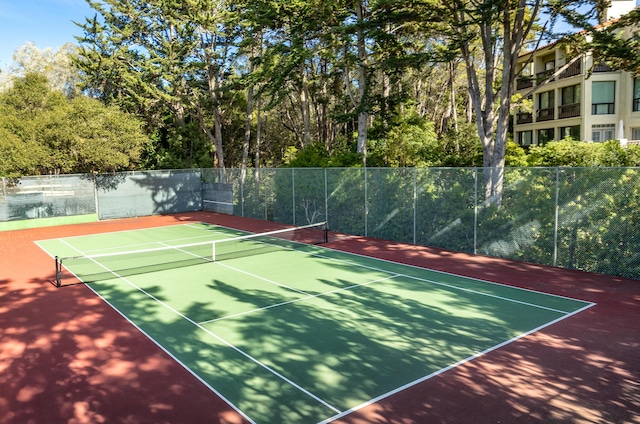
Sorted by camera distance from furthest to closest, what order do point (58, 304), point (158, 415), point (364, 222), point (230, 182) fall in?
point (230, 182)
point (364, 222)
point (58, 304)
point (158, 415)

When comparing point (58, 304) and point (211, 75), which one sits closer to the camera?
point (58, 304)

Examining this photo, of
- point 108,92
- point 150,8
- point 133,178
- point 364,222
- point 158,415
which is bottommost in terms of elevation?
point 158,415

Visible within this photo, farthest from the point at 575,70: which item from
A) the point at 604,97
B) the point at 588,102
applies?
the point at 604,97

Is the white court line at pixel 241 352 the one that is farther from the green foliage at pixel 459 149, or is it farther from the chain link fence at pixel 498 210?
the green foliage at pixel 459 149

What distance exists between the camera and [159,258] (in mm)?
16344

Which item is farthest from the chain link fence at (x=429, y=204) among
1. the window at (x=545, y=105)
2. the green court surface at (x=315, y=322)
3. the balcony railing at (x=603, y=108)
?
the window at (x=545, y=105)

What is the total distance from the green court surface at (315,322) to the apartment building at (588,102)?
21.4m

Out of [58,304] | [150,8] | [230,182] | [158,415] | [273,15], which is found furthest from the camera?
[150,8]

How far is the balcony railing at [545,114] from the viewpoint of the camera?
1427 inches

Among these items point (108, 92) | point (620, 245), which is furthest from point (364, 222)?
point (108, 92)

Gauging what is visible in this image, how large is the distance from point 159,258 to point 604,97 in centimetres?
3007

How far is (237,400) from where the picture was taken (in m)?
6.48

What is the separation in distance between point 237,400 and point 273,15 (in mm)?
21441

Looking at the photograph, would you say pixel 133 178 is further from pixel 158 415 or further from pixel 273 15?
pixel 158 415
